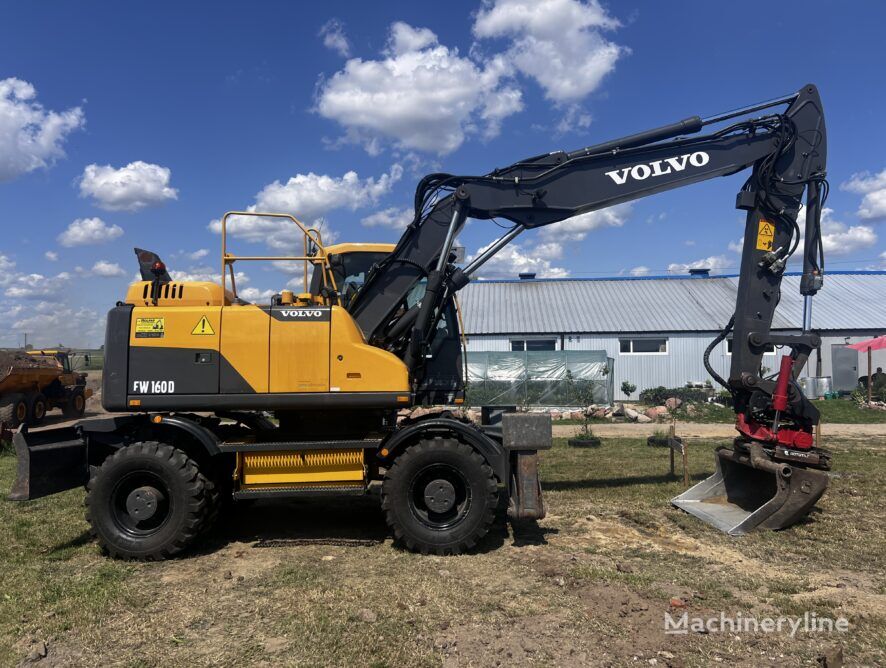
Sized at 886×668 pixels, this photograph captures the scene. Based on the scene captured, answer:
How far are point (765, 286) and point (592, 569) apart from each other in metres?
4.49

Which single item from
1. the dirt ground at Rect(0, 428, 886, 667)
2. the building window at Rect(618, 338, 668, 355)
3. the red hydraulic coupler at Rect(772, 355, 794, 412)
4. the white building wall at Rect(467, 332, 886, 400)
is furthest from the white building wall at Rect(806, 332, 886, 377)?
the red hydraulic coupler at Rect(772, 355, 794, 412)

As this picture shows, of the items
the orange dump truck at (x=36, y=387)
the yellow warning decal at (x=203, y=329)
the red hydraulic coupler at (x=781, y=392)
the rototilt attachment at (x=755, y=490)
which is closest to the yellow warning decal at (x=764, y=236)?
the red hydraulic coupler at (x=781, y=392)

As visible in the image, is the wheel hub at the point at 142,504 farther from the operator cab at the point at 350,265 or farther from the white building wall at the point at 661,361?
the white building wall at the point at 661,361

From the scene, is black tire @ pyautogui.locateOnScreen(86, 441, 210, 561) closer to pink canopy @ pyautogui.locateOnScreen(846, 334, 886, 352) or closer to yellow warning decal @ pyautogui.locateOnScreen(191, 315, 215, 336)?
yellow warning decal @ pyautogui.locateOnScreen(191, 315, 215, 336)

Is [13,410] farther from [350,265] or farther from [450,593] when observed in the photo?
[450,593]

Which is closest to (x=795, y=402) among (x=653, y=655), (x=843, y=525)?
(x=843, y=525)

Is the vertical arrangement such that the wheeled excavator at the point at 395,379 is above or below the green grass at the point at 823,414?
above

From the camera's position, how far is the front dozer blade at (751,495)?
7008mm

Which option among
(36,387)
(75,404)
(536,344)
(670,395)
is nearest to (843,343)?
(670,395)

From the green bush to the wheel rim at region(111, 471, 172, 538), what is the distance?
66.5 ft

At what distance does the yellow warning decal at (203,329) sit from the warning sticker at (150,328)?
35 cm

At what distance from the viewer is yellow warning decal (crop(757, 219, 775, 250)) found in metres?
8.05

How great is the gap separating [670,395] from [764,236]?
1722 cm

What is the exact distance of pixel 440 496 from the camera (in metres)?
6.68
